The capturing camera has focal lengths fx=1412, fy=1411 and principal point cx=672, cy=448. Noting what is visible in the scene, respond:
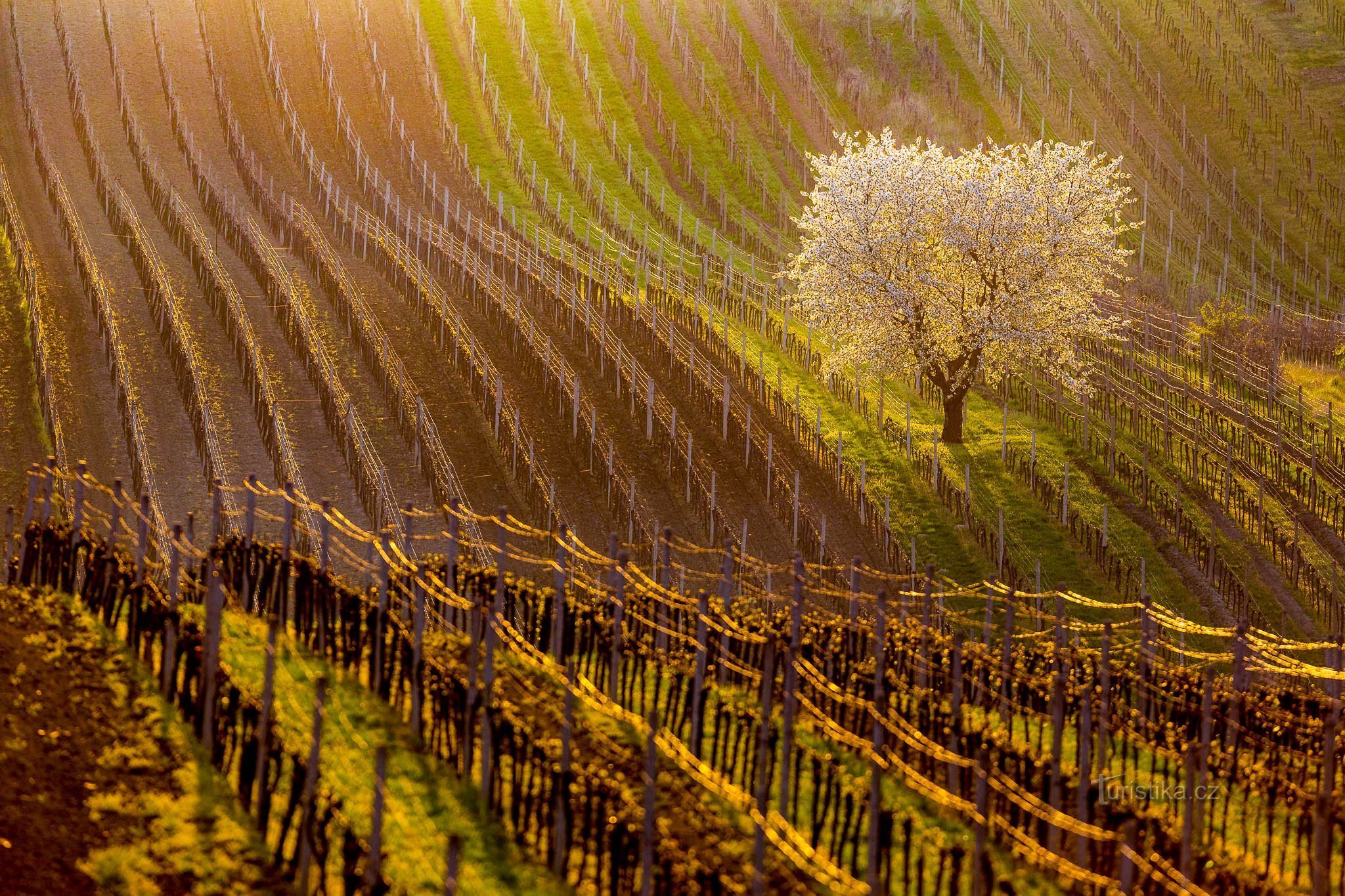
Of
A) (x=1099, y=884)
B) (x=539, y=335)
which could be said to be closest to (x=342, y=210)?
(x=539, y=335)

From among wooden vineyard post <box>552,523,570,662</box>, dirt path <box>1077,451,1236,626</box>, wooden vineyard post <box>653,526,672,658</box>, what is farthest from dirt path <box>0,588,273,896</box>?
dirt path <box>1077,451,1236,626</box>

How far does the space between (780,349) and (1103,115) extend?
1451 inches

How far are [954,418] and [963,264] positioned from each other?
3845 mm

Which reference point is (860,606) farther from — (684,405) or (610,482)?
(684,405)

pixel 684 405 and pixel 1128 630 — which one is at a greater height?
pixel 684 405

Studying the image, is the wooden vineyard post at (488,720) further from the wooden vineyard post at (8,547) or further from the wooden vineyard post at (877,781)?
the wooden vineyard post at (8,547)

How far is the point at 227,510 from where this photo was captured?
26922mm

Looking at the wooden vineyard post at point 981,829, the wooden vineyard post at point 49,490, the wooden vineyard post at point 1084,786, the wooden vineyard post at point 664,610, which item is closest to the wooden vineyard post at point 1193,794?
the wooden vineyard post at point 1084,786

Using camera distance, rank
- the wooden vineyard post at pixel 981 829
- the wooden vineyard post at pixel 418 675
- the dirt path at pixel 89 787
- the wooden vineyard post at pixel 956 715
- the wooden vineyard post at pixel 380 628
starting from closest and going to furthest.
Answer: the wooden vineyard post at pixel 981 829 → the dirt path at pixel 89 787 → the wooden vineyard post at pixel 956 715 → the wooden vineyard post at pixel 418 675 → the wooden vineyard post at pixel 380 628

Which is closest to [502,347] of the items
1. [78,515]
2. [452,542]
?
[78,515]

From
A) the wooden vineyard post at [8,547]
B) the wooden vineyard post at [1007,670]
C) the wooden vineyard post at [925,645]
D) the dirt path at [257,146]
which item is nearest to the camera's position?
the wooden vineyard post at [1007,670]

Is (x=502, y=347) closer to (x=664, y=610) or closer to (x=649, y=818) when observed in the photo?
(x=664, y=610)

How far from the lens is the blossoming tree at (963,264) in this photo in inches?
1357

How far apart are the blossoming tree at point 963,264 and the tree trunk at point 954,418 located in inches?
1.3
